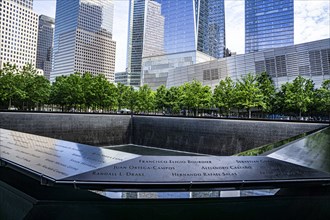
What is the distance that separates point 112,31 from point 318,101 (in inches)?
4892

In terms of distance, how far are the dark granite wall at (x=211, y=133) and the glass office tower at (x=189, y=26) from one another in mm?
64133

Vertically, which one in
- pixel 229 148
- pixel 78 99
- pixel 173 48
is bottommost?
pixel 229 148

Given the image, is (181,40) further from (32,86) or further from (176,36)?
(32,86)

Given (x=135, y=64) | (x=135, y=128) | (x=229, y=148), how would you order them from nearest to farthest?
(x=229, y=148), (x=135, y=128), (x=135, y=64)

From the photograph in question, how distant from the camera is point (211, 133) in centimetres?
1878

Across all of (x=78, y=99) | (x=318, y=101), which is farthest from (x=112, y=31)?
(x=318, y=101)

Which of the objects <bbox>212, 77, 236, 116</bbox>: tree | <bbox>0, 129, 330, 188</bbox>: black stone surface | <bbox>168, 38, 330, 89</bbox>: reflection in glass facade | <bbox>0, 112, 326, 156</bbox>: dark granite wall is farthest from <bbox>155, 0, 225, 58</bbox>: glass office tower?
<bbox>0, 129, 330, 188</bbox>: black stone surface

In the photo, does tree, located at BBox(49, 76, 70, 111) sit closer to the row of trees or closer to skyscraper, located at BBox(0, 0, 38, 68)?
the row of trees

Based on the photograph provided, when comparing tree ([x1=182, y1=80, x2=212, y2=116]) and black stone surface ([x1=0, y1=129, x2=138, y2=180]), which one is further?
tree ([x1=182, y1=80, x2=212, y2=116])

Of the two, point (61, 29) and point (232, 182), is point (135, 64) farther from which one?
point (232, 182)

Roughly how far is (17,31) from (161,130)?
101m

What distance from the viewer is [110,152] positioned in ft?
12.7

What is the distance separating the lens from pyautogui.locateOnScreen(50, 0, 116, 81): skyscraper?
11712cm

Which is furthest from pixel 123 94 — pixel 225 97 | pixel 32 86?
pixel 225 97
